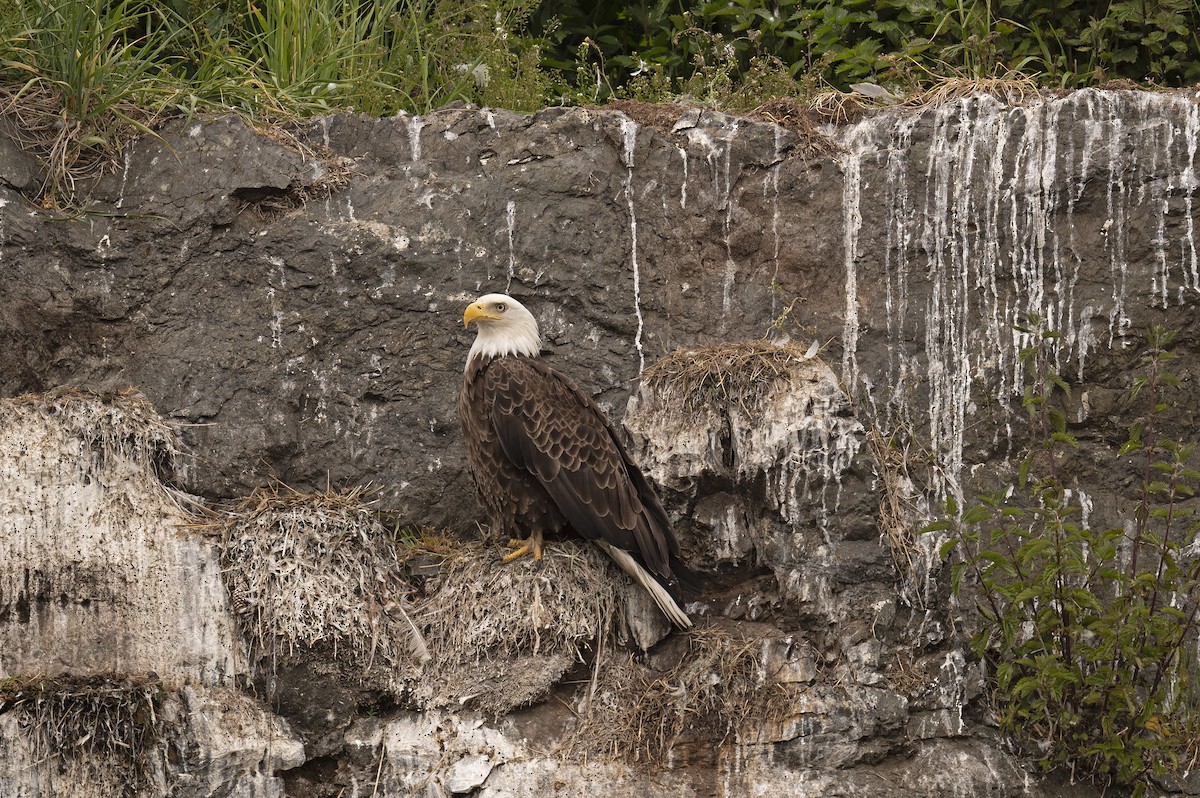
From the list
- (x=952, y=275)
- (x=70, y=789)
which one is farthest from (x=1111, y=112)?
(x=70, y=789)

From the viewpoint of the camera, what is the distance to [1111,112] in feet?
20.2

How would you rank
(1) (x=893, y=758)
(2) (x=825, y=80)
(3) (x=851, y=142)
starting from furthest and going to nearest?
(2) (x=825, y=80)
(3) (x=851, y=142)
(1) (x=893, y=758)

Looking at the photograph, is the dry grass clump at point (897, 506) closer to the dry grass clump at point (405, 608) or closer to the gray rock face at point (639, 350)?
the gray rock face at point (639, 350)

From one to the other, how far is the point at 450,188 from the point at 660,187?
1.00 meters

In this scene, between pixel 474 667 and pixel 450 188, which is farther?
pixel 450 188

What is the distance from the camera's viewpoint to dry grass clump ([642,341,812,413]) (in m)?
5.89

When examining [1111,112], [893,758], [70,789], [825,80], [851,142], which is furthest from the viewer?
[825,80]

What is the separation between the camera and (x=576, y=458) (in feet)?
18.7

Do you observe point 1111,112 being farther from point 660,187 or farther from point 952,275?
point 660,187

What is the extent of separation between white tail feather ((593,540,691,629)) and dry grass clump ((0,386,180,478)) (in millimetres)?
1931

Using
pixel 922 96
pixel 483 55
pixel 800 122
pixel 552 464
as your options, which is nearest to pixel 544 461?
pixel 552 464

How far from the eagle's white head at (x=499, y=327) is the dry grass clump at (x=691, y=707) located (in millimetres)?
1496

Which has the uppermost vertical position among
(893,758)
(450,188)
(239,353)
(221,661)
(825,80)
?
(825,80)

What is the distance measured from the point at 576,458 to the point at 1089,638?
7.12 feet
